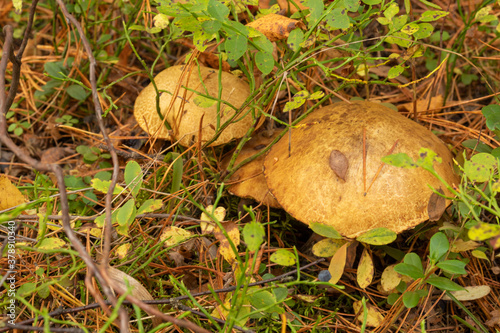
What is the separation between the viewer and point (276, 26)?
6.12 feet

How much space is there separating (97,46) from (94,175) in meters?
1.06

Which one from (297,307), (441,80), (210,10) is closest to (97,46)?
(210,10)

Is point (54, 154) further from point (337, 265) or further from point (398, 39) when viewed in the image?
point (398, 39)

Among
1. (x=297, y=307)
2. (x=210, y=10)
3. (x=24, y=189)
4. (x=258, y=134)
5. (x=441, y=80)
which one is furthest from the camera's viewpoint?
(x=441, y=80)

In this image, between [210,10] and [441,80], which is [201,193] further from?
[441,80]

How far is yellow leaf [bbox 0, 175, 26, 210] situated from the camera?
182 centimetres

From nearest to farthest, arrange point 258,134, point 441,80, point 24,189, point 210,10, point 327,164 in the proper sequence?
point 210,10, point 327,164, point 24,189, point 258,134, point 441,80

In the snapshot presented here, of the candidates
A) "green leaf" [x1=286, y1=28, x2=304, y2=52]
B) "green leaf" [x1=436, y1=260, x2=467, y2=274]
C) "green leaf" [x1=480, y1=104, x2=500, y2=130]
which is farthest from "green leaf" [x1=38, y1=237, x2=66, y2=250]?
"green leaf" [x1=480, y1=104, x2=500, y2=130]

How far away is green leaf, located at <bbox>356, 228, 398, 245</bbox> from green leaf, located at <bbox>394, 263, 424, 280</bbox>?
0.12 m

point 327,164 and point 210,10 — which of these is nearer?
point 210,10

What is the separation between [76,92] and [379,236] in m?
2.21

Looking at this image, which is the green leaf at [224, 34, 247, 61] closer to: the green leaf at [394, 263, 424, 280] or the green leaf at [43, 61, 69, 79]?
the green leaf at [394, 263, 424, 280]

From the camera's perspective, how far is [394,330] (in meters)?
1.87

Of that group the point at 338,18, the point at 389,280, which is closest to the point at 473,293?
the point at 389,280
